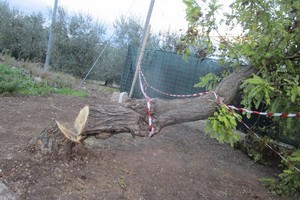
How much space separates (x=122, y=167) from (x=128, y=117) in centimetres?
69

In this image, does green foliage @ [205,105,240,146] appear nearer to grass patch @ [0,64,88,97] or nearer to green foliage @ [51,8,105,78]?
grass patch @ [0,64,88,97]

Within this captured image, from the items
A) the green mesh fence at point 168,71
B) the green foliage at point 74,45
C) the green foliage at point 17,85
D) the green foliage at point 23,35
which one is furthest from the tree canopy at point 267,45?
the green foliage at point 23,35

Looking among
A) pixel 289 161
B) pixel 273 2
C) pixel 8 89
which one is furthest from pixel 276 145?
pixel 8 89

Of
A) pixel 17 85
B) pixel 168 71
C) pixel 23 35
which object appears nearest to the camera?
pixel 17 85

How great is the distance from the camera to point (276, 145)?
5461 mm

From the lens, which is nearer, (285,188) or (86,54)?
(285,188)

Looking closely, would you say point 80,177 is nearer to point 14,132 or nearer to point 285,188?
point 14,132

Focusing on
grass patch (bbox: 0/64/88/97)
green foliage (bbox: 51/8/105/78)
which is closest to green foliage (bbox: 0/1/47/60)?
green foliage (bbox: 51/8/105/78)

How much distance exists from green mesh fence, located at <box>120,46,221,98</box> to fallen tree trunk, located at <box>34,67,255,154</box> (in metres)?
2.53

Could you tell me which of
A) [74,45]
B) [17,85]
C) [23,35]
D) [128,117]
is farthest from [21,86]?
[23,35]

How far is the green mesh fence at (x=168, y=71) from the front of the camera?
23.3ft

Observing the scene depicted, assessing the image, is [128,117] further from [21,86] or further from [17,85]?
[21,86]

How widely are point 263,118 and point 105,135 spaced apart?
13.3ft

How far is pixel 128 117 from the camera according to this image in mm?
3723
